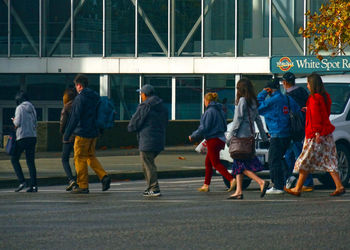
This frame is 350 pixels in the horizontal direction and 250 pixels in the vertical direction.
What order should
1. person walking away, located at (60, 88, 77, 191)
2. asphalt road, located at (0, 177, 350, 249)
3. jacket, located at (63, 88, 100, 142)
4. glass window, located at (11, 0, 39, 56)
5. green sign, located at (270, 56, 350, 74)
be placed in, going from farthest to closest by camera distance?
glass window, located at (11, 0, 39, 56)
green sign, located at (270, 56, 350, 74)
person walking away, located at (60, 88, 77, 191)
jacket, located at (63, 88, 100, 142)
asphalt road, located at (0, 177, 350, 249)

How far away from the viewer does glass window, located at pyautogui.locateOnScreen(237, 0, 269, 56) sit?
127 feet

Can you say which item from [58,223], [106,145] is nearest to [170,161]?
[106,145]

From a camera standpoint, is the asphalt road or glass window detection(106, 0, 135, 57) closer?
the asphalt road

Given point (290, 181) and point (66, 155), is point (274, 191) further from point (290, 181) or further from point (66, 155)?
point (66, 155)

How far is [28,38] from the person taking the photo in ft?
133

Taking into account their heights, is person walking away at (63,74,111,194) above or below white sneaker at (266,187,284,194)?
above

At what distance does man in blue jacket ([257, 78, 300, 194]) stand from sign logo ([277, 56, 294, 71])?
15970 mm

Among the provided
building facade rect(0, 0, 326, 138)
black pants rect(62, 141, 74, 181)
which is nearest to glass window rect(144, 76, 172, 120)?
building facade rect(0, 0, 326, 138)

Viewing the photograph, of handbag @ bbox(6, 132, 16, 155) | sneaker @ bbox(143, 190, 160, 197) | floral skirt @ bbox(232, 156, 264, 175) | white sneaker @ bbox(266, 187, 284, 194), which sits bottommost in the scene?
sneaker @ bbox(143, 190, 160, 197)

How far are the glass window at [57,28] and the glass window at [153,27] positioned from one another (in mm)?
3134

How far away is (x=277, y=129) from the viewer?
13906 mm

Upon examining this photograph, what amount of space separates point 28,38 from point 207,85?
784 cm

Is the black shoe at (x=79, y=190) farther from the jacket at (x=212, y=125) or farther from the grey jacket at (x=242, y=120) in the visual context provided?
the grey jacket at (x=242, y=120)

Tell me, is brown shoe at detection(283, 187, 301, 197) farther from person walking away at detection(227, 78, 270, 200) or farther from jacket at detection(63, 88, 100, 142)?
jacket at detection(63, 88, 100, 142)
